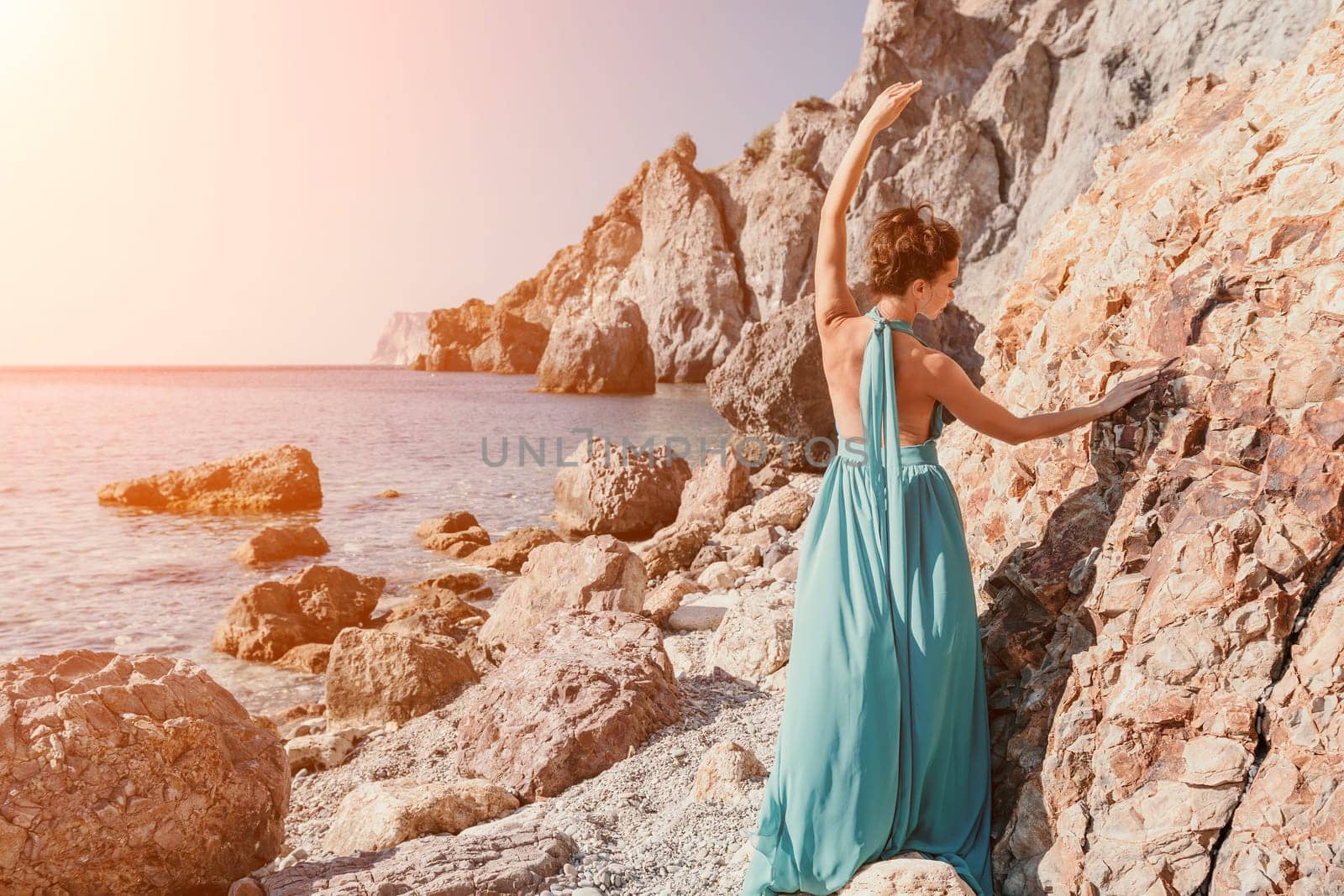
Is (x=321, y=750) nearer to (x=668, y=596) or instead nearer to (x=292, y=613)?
(x=668, y=596)

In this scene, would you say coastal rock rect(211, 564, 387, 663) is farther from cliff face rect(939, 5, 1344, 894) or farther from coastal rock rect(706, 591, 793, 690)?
cliff face rect(939, 5, 1344, 894)

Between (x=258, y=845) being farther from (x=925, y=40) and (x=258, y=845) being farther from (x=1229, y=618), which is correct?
(x=925, y=40)

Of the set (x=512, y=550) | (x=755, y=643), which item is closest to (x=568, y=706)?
(x=755, y=643)

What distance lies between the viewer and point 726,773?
3918 millimetres

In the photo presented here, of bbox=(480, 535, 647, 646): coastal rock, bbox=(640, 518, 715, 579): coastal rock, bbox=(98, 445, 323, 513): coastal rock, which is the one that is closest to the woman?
bbox=(480, 535, 647, 646): coastal rock

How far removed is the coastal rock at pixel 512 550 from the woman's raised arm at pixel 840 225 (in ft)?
30.8

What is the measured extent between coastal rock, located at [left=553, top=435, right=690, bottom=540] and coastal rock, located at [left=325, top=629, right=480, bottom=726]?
20.5ft

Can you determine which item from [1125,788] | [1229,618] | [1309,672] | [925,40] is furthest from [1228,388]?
[925,40]

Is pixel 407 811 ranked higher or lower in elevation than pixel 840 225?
lower

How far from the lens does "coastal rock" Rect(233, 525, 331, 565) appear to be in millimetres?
13219

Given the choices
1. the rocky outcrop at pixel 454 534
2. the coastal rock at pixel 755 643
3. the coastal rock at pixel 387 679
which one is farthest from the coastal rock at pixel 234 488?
the coastal rock at pixel 755 643

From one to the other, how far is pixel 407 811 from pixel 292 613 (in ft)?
21.0

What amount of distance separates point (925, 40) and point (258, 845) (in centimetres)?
5855

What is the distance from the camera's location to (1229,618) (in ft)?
7.64
